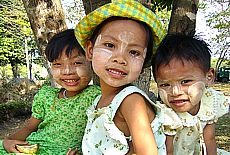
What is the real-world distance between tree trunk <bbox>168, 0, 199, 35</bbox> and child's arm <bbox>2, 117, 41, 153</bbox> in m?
1.21

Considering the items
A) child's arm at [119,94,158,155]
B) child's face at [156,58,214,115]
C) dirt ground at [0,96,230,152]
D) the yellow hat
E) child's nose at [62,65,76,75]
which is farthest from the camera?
dirt ground at [0,96,230,152]

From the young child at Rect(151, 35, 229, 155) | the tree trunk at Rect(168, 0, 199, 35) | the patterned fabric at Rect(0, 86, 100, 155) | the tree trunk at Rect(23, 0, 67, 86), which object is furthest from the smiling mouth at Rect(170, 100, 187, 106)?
the tree trunk at Rect(23, 0, 67, 86)

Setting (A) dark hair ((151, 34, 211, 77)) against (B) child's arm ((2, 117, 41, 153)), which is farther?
(B) child's arm ((2, 117, 41, 153))

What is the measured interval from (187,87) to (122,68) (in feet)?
1.11

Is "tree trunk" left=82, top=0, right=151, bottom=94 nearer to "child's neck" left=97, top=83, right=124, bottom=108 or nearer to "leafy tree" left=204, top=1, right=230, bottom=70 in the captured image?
"child's neck" left=97, top=83, right=124, bottom=108

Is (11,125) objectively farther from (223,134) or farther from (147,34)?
(147,34)

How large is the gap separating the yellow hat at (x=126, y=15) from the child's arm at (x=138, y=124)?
0.34m

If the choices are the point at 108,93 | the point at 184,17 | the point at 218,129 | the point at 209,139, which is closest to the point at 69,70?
the point at 108,93

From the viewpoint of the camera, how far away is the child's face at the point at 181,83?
1.50 meters

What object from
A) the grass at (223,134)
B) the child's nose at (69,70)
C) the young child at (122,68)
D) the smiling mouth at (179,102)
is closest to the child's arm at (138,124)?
the young child at (122,68)

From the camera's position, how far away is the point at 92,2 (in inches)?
85.9

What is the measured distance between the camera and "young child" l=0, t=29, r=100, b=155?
1750mm

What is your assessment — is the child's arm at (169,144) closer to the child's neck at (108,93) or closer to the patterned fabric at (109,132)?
the patterned fabric at (109,132)

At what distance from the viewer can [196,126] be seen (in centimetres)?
162
